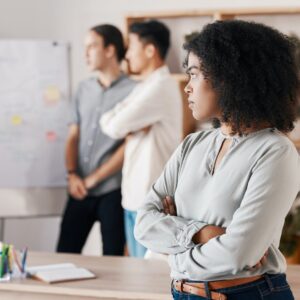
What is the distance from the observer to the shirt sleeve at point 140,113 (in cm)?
356

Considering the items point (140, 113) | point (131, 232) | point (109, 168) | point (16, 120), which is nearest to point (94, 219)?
point (109, 168)

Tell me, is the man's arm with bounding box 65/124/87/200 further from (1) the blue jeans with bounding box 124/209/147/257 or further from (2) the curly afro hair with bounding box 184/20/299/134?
(2) the curly afro hair with bounding box 184/20/299/134

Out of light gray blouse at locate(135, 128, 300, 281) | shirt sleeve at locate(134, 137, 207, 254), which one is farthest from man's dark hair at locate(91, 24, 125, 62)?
light gray blouse at locate(135, 128, 300, 281)

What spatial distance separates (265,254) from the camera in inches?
66.3

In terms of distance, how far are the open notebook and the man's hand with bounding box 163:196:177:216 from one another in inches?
26.0

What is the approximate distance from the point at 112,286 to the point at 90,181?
1.70 m

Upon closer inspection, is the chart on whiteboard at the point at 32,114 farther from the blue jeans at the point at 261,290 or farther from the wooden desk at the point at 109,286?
the blue jeans at the point at 261,290

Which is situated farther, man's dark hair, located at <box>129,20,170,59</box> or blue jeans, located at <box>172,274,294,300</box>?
man's dark hair, located at <box>129,20,170,59</box>

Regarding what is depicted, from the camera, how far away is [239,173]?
1.68 m

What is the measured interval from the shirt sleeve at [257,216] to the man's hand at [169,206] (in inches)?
10.2

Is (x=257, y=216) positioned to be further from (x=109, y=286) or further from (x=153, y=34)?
(x=153, y=34)

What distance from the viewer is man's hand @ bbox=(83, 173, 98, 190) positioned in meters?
3.97

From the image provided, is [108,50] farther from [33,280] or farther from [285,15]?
[33,280]

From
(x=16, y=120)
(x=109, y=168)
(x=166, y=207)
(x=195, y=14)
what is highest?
(x=195, y=14)
